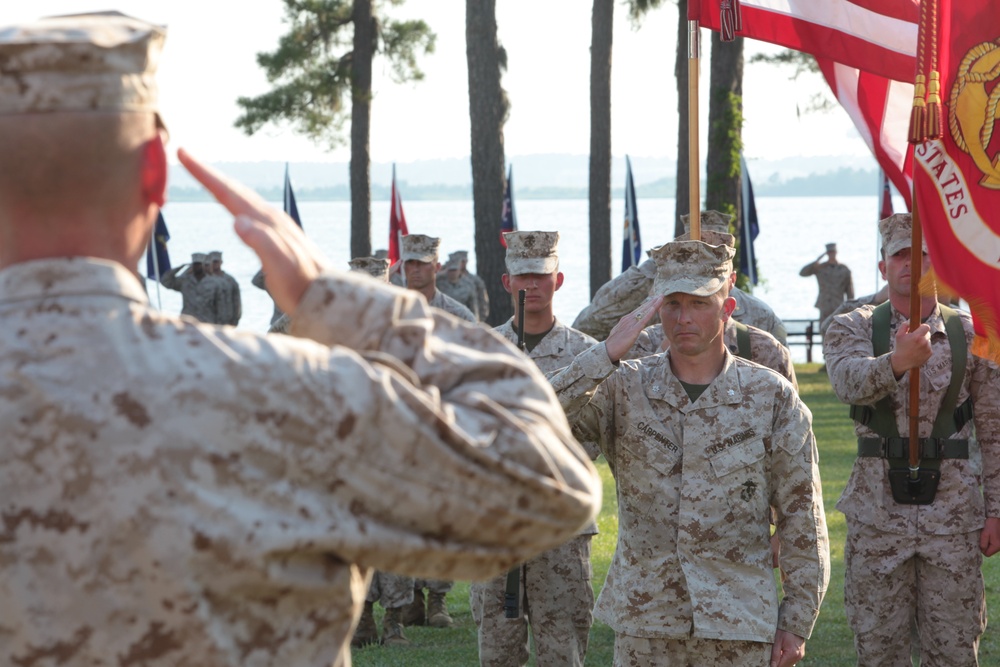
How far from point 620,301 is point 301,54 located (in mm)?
14810

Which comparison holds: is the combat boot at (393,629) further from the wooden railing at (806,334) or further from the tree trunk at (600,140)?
the wooden railing at (806,334)

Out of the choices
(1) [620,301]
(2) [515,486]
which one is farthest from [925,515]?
(2) [515,486]

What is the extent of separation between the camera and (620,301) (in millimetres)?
9664

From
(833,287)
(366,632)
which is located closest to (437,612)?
(366,632)

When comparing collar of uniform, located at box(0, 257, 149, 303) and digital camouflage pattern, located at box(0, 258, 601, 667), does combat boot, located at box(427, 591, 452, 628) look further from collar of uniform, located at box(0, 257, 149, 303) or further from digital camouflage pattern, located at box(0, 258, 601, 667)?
collar of uniform, located at box(0, 257, 149, 303)

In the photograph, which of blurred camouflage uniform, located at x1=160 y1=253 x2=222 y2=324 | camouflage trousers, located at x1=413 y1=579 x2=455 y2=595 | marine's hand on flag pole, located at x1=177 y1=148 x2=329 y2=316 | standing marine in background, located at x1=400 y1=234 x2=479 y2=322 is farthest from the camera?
blurred camouflage uniform, located at x1=160 y1=253 x2=222 y2=324

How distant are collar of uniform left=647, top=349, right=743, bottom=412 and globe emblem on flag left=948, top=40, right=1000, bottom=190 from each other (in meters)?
1.79

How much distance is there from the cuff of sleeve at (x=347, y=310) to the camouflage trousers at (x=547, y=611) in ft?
17.2

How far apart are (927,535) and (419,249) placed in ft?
17.5

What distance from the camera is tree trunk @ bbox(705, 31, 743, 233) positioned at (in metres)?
21.8

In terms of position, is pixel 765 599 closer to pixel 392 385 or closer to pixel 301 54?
pixel 392 385

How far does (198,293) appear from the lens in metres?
22.2

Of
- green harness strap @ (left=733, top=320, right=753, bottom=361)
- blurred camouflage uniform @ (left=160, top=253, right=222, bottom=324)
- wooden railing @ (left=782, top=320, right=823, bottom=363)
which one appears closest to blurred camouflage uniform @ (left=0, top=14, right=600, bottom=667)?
green harness strap @ (left=733, top=320, right=753, bottom=361)

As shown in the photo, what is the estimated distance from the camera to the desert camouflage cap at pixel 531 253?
793 centimetres
